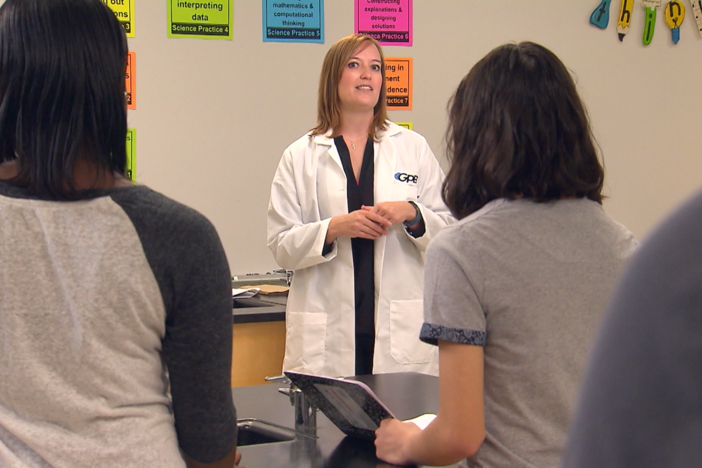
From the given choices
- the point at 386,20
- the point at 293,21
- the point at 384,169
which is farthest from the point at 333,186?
the point at 386,20

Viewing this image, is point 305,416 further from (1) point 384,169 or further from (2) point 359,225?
(1) point 384,169

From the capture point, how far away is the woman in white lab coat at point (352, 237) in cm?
216

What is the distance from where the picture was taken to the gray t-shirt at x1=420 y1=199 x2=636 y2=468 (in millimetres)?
920

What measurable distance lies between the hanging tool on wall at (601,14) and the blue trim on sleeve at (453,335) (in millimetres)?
2777

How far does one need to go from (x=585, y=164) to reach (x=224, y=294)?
53 centimetres

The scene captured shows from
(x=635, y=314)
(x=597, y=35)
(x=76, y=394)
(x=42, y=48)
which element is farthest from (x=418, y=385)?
(x=597, y=35)

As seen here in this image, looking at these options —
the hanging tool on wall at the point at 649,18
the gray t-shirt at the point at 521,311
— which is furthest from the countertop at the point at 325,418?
the hanging tool on wall at the point at 649,18

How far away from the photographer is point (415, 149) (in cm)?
235

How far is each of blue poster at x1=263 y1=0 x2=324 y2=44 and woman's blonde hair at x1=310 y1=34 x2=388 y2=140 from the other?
628 millimetres

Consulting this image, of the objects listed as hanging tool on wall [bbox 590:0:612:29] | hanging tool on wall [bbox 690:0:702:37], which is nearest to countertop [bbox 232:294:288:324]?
hanging tool on wall [bbox 590:0:612:29]

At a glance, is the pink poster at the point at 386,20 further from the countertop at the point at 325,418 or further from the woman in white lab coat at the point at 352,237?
the countertop at the point at 325,418

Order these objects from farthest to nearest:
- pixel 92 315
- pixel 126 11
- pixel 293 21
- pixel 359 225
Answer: pixel 293 21, pixel 126 11, pixel 359 225, pixel 92 315

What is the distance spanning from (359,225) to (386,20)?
4.28ft

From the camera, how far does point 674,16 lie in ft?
11.1
